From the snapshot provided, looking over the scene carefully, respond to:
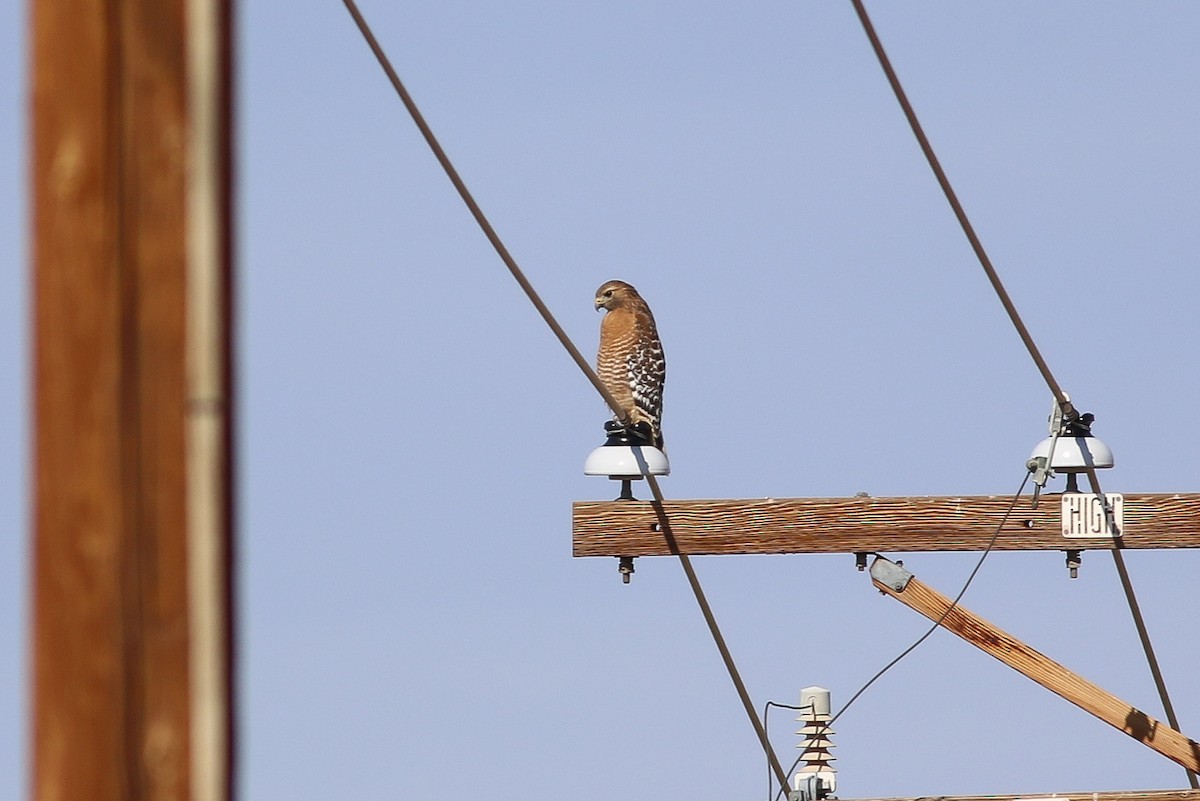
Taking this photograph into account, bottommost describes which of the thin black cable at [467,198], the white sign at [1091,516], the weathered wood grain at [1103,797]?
the weathered wood grain at [1103,797]

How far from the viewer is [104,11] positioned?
2.84 m

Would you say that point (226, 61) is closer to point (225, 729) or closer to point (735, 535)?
point (225, 729)

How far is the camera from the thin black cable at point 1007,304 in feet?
27.2

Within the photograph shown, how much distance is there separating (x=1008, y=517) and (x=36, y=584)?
6356 millimetres

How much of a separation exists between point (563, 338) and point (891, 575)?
1758 mm

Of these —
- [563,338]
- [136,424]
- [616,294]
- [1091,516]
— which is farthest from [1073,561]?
[136,424]

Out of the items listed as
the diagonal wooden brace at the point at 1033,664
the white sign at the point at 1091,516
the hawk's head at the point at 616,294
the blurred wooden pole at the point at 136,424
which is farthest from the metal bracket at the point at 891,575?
the blurred wooden pole at the point at 136,424

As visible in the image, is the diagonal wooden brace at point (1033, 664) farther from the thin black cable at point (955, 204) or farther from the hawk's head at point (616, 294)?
the hawk's head at point (616, 294)

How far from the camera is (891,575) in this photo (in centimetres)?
882

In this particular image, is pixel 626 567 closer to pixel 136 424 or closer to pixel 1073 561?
pixel 1073 561

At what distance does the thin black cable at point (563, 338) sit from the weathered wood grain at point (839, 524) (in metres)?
0.09

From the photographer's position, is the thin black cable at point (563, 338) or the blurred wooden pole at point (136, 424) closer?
the blurred wooden pole at point (136, 424)

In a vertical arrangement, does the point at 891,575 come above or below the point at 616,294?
below

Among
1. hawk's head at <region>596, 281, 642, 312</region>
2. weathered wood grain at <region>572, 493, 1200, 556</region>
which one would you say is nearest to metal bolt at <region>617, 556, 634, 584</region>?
weathered wood grain at <region>572, 493, 1200, 556</region>
